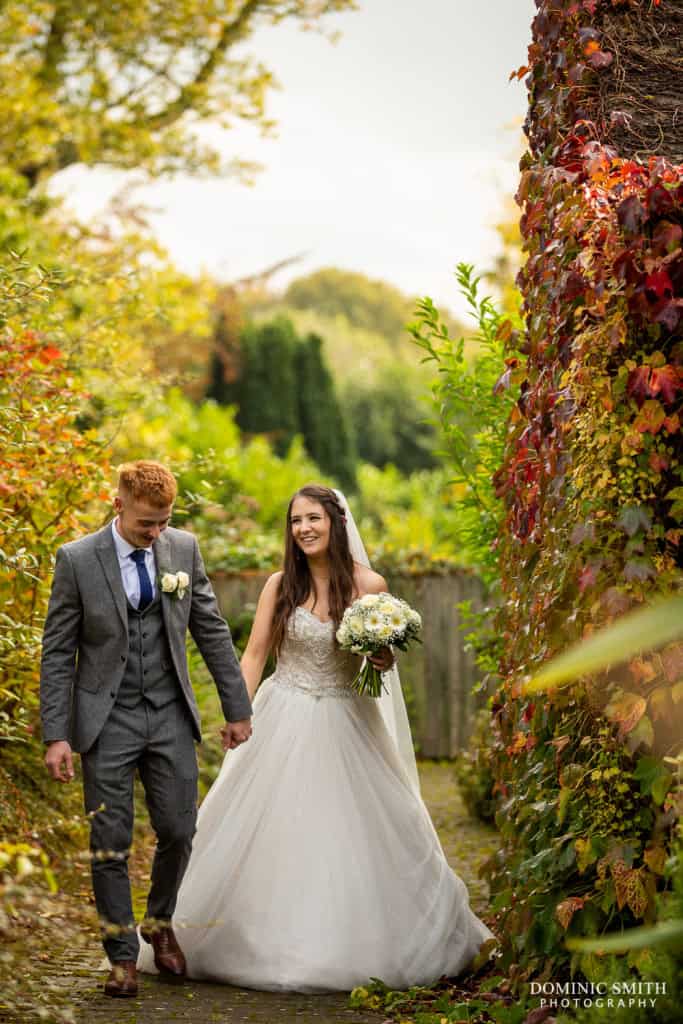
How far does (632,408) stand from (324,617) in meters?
2.40

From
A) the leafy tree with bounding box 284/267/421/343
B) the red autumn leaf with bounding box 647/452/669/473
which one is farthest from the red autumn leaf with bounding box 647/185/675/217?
the leafy tree with bounding box 284/267/421/343

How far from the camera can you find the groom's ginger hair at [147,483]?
4938 millimetres

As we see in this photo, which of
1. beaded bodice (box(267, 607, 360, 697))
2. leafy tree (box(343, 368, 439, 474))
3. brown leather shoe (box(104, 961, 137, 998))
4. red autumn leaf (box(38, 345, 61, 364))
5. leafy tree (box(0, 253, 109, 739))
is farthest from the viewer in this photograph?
leafy tree (box(343, 368, 439, 474))

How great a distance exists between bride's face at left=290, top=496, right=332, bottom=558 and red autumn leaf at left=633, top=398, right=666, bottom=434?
234 centimetres

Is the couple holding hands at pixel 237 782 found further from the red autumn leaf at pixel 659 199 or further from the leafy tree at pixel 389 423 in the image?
the leafy tree at pixel 389 423

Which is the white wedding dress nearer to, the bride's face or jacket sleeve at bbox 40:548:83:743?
the bride's face

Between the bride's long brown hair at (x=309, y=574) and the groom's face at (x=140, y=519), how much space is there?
1013mm

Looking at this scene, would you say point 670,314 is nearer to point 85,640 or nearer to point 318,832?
point 85,640

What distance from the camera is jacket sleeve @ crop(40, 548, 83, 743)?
4.88m

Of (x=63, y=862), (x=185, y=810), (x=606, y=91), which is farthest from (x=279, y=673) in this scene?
(x=606, y=91)

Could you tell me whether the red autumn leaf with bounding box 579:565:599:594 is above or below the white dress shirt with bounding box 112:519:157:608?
below

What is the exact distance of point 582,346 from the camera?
402cm

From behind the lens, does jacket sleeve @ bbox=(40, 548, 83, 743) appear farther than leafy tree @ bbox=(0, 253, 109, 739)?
No

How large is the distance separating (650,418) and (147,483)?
2008mm
